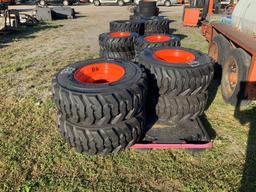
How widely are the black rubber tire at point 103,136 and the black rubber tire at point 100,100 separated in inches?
3.7

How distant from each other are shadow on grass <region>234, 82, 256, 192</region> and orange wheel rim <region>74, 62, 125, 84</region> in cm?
236

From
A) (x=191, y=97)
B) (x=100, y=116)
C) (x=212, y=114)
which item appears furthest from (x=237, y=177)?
(x=100, y=116)

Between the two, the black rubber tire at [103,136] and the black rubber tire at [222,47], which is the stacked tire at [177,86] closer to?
the black rubber tire at [103,136]

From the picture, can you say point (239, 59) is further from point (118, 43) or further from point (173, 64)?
point (118, 43)

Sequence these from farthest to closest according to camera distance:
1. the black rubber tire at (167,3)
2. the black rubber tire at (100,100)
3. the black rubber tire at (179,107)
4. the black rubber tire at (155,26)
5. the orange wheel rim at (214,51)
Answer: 1. the black rubber tire at (167,3)
2. the black rubber tire at (155,26)
3. the orange wheel rim at (214,51)
4. the black rubber tire at (179,107)
5. the black rubber tire at (100,100)

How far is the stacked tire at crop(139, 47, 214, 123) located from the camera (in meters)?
3.46

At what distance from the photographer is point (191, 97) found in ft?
12.2

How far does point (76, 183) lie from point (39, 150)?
0.99 meters

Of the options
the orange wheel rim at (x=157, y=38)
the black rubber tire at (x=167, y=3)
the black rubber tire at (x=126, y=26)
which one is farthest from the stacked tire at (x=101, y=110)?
the black rubber tire at (x=167, y=3)

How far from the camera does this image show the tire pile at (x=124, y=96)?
2.93m

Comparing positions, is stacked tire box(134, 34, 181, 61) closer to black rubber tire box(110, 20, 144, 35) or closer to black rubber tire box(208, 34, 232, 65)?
black rubber tire box(208, 34, 232, 65)

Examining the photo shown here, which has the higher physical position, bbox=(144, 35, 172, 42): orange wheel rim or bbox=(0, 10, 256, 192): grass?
bbox=(144, 35, 172, 42): orange wheel rim

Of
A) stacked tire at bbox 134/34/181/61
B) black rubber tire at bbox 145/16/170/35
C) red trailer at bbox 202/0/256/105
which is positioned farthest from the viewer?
black rubber tire at bbox 145/16/170/35

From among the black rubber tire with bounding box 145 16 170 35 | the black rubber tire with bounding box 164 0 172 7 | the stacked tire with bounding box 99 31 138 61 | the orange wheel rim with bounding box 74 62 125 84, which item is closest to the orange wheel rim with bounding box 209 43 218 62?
the black rubber tire with bounding box 145 16 170 35
